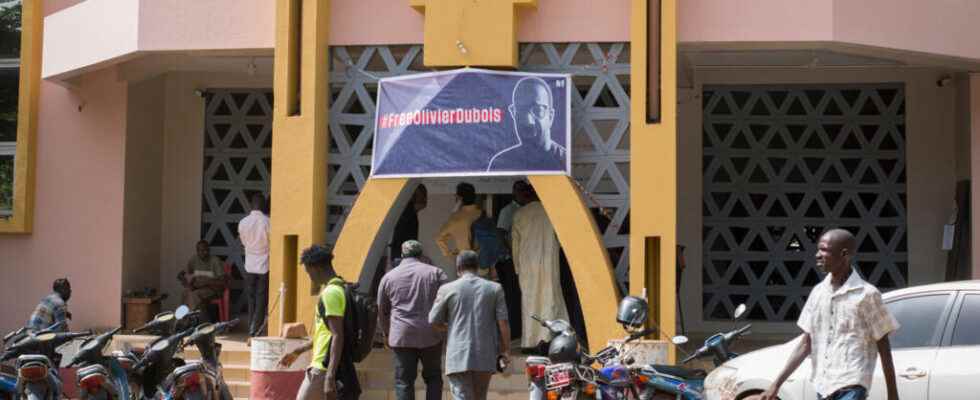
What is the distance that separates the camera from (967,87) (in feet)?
49.4

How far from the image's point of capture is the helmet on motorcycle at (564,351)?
9406mm

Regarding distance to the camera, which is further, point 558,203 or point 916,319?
point 558,203

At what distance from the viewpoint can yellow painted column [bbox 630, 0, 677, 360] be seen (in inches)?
500

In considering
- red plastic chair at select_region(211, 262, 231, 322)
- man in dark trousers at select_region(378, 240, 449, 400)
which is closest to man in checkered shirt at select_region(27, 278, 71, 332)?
red plastic chair at select_region(211, 262, 231, 322)

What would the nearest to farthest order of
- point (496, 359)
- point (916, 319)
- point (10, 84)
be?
point (916, 319) → point (496, 359) → point (10, 84)

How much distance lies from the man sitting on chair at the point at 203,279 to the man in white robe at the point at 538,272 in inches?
162

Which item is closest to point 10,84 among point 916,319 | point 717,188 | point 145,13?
point 145,13

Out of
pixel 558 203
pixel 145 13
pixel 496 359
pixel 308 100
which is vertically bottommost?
pixel 496 359

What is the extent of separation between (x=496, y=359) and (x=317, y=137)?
157 inches

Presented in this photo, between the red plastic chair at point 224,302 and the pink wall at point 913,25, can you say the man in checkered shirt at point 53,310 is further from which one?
the pink wall at point 913,25

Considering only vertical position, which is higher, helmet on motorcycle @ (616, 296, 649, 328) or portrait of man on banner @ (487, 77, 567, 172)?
portrait of man on banner @ (487, 77, 567, 172)

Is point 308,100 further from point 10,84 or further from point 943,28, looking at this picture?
point 943,28

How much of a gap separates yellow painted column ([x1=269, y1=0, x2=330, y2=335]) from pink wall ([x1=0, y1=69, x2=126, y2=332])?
9.85ft

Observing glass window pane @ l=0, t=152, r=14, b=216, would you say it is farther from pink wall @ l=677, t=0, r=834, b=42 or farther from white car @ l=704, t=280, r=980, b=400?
white car @ l=704, t=280, r=980, b=400
